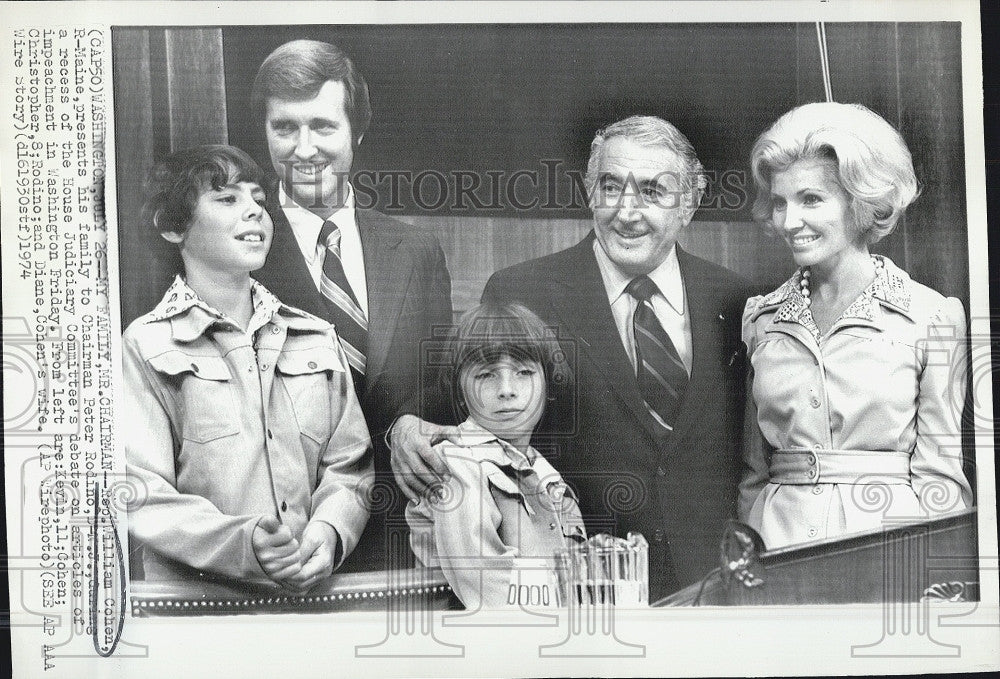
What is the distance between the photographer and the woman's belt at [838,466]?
6.81 ft

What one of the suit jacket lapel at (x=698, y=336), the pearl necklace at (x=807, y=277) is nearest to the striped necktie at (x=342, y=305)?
the suit jacket lapel at (x=698, y=336)

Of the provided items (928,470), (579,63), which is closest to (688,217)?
(579,63)

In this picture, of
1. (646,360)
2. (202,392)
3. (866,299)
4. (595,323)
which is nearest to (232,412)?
(202,392)

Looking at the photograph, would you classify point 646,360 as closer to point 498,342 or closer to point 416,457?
point 498,342

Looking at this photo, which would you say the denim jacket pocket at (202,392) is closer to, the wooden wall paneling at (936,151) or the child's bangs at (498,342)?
the child's bangs at (498,342)

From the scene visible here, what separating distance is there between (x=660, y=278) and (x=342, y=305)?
29.7 inches

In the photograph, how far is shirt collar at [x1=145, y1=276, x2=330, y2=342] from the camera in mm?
2057

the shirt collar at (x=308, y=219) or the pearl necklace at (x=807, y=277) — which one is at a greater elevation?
the shirt collar at (x=308, y=219)

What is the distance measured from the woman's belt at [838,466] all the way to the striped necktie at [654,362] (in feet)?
0.90

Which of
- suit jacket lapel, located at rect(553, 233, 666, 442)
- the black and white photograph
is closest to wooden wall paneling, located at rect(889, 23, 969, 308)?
the black and white photograph

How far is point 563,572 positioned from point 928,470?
2.94ft

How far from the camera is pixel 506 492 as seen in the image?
207 centimetres

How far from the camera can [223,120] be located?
208 cm

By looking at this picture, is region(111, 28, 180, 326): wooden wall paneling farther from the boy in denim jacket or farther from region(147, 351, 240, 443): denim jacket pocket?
region(147, 351, 240, 443): denim jacket pocket
